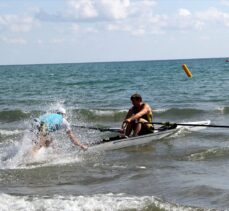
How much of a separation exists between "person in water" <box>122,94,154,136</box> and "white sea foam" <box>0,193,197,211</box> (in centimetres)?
494

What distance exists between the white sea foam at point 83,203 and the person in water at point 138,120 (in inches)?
194

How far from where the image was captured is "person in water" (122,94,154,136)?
41.9ft

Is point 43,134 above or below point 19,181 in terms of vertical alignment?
above

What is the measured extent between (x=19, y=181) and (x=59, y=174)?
2.98 feet

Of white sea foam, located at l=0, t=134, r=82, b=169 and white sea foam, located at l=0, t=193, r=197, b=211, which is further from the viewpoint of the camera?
white sea foam, located at l=0, t=134, r=82, b=169

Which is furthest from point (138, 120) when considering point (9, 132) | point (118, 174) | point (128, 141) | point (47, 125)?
point (9, 132)

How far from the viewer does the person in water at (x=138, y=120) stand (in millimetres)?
12773

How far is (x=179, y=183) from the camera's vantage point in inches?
346

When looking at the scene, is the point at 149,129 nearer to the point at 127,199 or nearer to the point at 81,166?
the point at 81,166

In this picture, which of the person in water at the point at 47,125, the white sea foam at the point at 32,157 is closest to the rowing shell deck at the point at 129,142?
the white sea foam at the point at 32,157

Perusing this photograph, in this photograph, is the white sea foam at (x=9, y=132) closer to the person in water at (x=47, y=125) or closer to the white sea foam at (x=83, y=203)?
the person in water at (x=47, y=125)

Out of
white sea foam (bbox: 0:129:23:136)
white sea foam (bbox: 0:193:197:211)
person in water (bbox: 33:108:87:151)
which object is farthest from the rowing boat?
white sea foam (bbox: 0:129:23:136)

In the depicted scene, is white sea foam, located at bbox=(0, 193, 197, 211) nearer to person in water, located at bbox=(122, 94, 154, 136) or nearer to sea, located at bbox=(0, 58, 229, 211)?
sea, located at bbox=(0, 58, 229, 211)

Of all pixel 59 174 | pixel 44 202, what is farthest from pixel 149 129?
pixel 44 202
